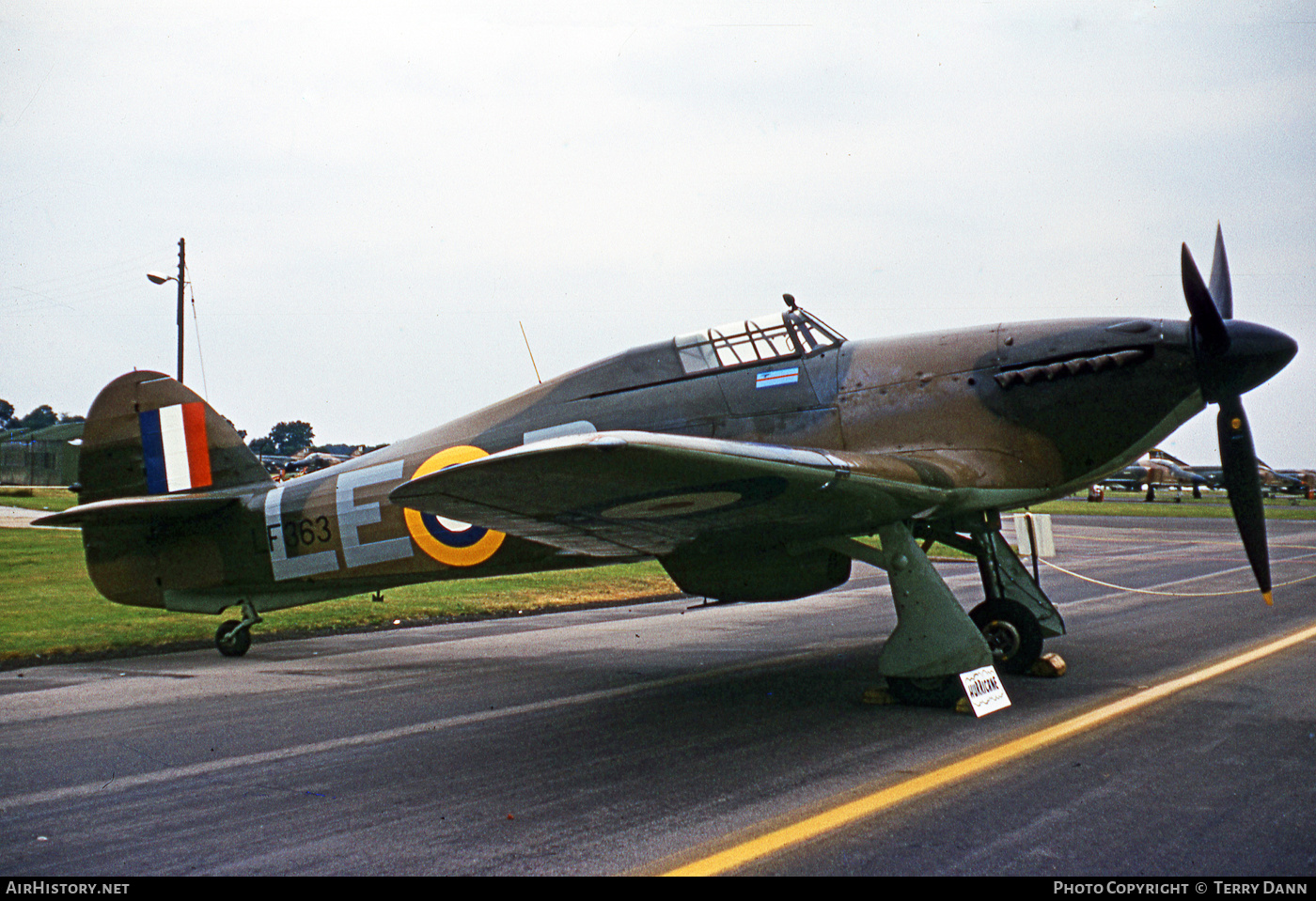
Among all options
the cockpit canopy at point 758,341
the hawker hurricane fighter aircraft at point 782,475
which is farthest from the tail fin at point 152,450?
the cockpit canopy at point 758,341

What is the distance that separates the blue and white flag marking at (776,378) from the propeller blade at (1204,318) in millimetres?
2511

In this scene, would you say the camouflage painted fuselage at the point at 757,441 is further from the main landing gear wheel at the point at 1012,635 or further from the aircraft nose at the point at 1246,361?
the main landing gear wheel at the point at 1012,635

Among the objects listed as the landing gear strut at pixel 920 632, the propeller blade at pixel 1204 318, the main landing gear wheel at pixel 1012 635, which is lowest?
the main landing gear wheel at pixel 1012 635

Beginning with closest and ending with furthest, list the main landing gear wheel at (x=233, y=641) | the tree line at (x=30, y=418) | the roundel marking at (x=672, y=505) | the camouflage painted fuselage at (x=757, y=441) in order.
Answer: the roundel marking at (x=672, y=505), the camouflage painted fuselage at (x=757, y=441), the main landing gear wheel at (x=233, y=641), the tree line at (x=30, y=418)

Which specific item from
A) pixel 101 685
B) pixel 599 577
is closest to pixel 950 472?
pixel 101 685

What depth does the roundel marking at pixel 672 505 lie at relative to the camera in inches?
198

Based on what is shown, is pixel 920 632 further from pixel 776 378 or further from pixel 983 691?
pixel 776 378

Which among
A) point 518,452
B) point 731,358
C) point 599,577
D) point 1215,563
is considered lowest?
point 1215,563

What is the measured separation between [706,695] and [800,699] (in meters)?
0.64

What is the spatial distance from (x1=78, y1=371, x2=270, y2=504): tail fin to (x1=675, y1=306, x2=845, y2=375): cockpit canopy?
4.78 metres

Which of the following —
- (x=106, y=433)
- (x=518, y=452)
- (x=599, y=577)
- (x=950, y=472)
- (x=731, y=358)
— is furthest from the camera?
(x=599, y=577)

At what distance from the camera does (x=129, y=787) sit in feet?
14.8

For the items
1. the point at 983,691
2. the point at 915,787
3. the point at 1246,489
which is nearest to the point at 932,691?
the point at 983,691
